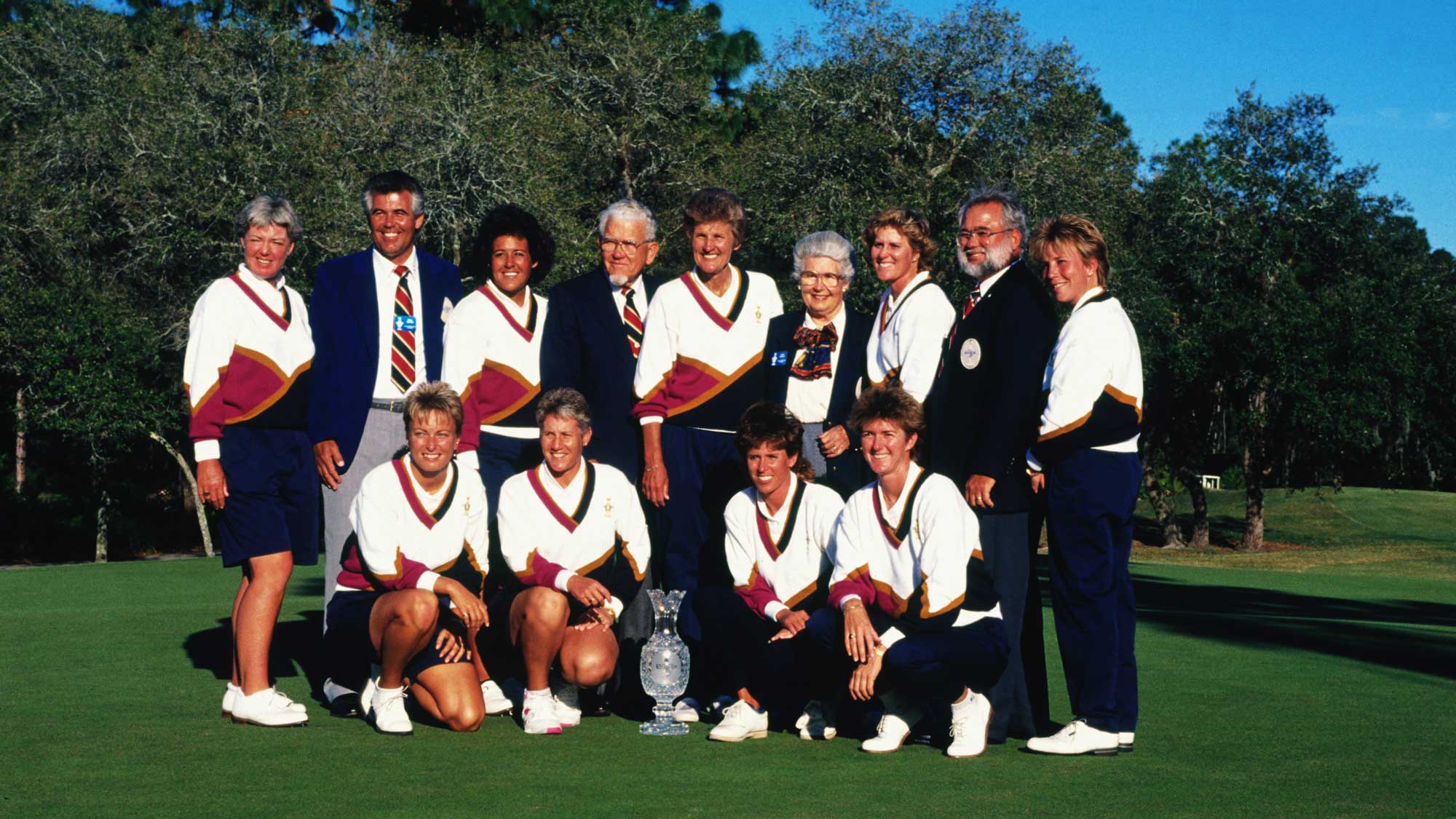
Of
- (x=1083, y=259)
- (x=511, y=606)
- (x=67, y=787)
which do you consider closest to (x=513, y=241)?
(x=511, y=606)

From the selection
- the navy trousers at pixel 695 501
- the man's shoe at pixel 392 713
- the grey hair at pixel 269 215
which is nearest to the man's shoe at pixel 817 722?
the navy trousers at pixel 695 501

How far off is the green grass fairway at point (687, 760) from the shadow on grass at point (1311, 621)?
2.47 feet

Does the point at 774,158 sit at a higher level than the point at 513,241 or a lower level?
higher

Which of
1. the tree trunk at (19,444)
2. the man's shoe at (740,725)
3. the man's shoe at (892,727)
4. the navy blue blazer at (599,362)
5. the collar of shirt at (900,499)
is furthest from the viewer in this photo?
the tree trunk at (19,444)

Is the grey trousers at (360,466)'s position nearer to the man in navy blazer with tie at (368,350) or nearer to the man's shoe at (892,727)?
the man in navy blazer with tie at (368,350)

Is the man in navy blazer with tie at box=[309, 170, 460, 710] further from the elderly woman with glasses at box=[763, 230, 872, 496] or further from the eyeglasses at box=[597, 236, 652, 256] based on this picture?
the elderly woman with glasses at box=[763, 230, 872, 496]

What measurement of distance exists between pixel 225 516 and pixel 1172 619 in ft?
26.7

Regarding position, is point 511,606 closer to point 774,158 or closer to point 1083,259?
point 1083,259

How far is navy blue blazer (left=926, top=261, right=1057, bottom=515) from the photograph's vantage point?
5098mm

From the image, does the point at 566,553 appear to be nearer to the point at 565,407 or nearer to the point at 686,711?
the point at 565,407

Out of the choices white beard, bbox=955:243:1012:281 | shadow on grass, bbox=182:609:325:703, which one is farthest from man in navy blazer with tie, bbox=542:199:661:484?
shadow on grass, bbox=182:609:325:703

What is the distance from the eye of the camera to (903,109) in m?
24.8

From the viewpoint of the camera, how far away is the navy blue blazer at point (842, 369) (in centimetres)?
579

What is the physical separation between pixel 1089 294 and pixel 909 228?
0.80 metres
